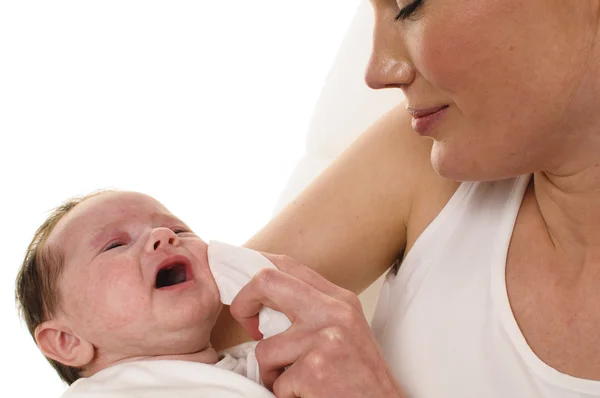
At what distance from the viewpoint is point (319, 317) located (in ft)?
4.52

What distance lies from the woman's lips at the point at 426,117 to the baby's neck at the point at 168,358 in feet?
1.86

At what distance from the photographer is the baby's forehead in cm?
157

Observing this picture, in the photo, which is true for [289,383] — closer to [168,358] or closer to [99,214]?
[168,358]

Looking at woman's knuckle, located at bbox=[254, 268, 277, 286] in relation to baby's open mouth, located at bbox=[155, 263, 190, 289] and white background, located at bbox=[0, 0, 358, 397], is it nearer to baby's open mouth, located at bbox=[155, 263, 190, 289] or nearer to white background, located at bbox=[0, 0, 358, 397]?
baby's open mouth, located at bbox=[155, 263, 190, 289]

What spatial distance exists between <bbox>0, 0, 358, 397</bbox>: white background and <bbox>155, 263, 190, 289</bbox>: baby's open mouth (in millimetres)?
983

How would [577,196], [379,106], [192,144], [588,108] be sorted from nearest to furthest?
[588,108] → [577,196] → [379,106] → [192,144]

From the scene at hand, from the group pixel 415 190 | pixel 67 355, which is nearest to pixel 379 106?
pixel 415 190

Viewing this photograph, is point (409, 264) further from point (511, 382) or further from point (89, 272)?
point (89, 272)

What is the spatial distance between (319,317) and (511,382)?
0.33 metres

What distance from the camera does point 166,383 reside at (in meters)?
1.46

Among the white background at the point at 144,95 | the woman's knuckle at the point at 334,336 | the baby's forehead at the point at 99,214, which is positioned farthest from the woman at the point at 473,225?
the white background at the point at 144,95

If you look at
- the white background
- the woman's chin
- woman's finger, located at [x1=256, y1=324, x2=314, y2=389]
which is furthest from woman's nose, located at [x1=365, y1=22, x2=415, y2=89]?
the white background

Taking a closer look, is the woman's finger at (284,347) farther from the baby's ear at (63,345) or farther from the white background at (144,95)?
the white background at (144,95)

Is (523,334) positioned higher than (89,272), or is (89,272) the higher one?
(89,272)
